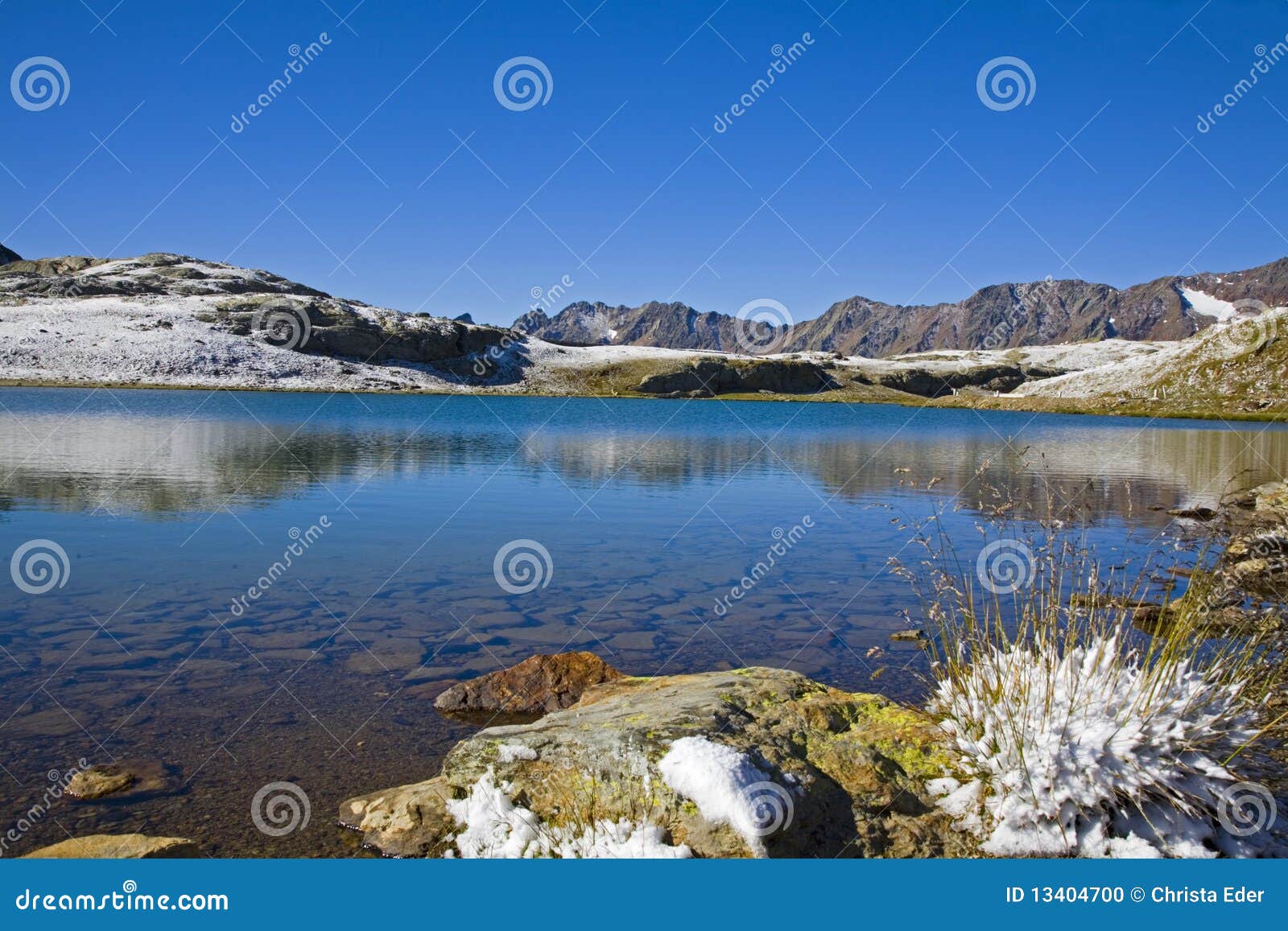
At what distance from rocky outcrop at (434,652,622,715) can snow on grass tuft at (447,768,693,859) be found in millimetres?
2986

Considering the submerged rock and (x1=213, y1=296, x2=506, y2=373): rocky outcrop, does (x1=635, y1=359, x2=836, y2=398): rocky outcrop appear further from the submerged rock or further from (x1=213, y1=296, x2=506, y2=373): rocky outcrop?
the submerged rock

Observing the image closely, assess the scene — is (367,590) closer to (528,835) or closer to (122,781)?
(122,781)

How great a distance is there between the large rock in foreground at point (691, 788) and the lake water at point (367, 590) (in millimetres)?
735

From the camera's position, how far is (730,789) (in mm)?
5438

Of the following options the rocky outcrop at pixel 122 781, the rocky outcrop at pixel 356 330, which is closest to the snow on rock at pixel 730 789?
the rocky outcrop at pixel 122 781

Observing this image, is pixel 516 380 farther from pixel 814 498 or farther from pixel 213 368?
pixel 814 498

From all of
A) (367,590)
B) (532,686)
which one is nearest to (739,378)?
(367,590)

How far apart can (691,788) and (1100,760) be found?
2527mm

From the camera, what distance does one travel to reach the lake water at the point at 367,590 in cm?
790

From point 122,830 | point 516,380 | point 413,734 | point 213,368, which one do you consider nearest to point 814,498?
point 413,734

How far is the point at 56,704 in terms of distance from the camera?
29.2ft

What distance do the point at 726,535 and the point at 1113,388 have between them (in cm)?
14778

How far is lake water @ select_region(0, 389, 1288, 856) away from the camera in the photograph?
25.9ft

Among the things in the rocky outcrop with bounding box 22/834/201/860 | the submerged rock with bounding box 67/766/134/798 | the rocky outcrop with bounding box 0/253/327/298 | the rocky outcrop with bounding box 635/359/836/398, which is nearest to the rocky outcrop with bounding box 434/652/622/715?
the submerged rock with bounding box 67/766/134/798
